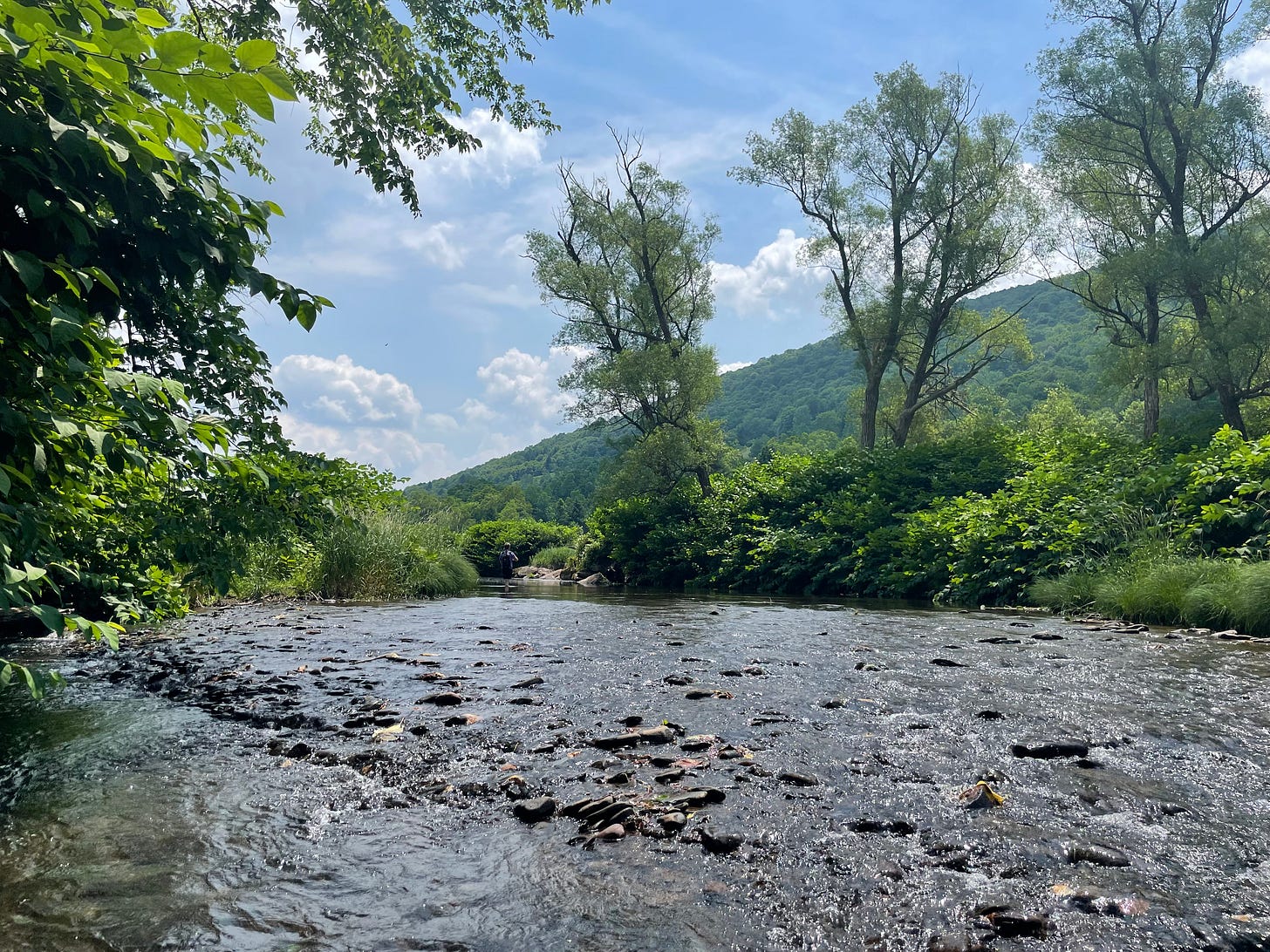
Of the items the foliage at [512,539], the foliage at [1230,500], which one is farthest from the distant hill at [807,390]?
the foliage at [1230,500]

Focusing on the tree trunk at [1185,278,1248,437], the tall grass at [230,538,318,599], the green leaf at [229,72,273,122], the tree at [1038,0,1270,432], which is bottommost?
the tall grass at [230,538,318,599]

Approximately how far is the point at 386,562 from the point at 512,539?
32.8m

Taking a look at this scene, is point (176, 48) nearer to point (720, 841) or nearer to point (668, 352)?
point (720, 841)

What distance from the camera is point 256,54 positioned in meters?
1.83

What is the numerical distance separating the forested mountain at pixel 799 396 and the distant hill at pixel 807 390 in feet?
0.46

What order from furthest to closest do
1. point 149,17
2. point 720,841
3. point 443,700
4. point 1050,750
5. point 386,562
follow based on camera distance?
1. point 386,562
2. point 443,700
3. point 1050,750
4. point 720,841
5. point 149,17

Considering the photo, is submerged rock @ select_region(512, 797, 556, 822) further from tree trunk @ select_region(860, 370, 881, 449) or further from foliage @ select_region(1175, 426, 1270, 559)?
tree trunk @ select_region(860, 370, 881, 449)

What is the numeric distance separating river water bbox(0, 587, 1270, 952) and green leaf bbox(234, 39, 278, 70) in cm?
262

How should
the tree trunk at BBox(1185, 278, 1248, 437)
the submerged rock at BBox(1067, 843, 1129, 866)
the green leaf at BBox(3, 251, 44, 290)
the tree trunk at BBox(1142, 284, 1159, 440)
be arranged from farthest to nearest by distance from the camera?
the tree trunk at BBox(1142, 284, 1159, 440), the tree trunk at BBox(1185, 278, 1248, 437), the submerged rock at BBox(1067, 843, 1129, 866), the green leaf at BBox(3, 251, 44, 290)

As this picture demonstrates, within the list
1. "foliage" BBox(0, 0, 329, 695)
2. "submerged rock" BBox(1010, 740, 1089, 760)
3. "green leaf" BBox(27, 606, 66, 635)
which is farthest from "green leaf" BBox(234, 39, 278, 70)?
"submerged rock" BBox(1010, 740, 1089, 760)

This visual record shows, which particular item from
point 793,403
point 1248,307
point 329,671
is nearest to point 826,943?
point 329,671

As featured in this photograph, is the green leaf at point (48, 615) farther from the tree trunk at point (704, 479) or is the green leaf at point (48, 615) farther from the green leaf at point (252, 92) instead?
the tree trunk at point (704, 479)

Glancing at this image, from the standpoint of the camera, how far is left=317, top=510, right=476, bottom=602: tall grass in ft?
58.8

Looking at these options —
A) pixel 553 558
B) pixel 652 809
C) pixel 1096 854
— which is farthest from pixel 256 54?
pixel 553 558
